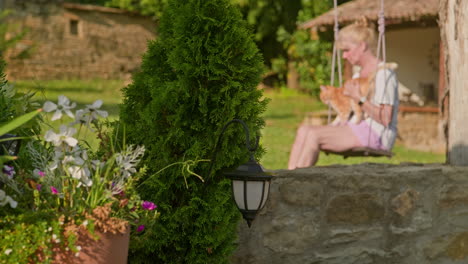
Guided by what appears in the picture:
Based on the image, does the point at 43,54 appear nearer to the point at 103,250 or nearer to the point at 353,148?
the point at 353,148

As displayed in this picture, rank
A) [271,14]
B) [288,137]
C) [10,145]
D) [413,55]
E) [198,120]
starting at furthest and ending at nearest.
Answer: [271,14], [413,55], [288,137], [198,120], [10,145]

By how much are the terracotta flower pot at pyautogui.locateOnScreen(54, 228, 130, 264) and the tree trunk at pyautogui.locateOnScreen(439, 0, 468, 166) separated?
9.55ft

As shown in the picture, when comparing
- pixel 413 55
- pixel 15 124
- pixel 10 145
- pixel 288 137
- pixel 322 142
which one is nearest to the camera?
pixel 15 124

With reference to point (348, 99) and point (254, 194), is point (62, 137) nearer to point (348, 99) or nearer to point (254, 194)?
point (254, 194)

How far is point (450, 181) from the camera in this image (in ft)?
15.6

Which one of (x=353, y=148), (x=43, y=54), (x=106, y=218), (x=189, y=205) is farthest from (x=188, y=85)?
(x=43, y=54)

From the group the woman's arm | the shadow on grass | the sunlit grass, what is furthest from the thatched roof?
the woman's arm

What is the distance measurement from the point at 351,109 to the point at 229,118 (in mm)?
3000

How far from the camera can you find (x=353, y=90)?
6.34m

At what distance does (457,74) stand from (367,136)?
120 cm

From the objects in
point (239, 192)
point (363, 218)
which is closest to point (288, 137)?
point (363, 218)

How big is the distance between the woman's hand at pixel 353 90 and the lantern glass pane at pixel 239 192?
3.24 meters

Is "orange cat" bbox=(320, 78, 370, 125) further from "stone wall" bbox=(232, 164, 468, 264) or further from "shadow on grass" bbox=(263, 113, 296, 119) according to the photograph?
"shadow on grass" bbox=(263, 113, 296, 119)

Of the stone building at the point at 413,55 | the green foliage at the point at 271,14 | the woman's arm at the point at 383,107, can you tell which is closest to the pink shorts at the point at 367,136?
the woman's arm at the point at 383,107
